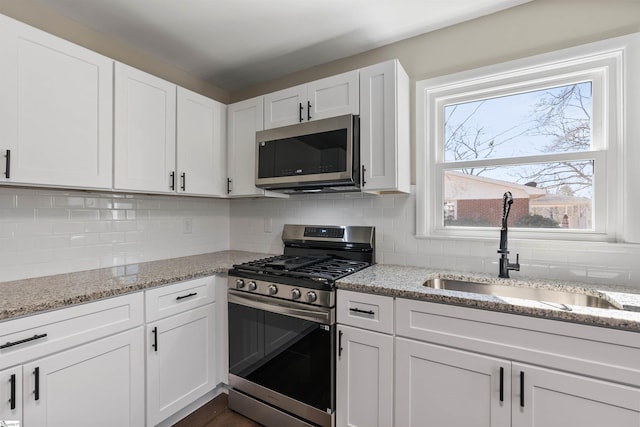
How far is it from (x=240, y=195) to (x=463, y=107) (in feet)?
5.72

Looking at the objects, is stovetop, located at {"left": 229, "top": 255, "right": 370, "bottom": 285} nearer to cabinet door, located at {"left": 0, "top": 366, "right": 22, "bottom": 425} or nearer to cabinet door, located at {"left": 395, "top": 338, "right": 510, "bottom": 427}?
cabinet door, located at {"left": 395, "top": 338, "right": 510, "bottom": 427}

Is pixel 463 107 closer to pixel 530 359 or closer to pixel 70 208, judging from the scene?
pixel 530 359

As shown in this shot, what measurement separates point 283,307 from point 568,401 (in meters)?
1.31

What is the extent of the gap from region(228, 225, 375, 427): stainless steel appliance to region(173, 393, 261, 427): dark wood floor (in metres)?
0.05

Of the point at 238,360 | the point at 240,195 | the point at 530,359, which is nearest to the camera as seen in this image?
the point at 530,359

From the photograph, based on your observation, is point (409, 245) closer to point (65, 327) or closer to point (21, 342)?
point (65, 327)

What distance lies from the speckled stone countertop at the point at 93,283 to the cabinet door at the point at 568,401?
1.69m

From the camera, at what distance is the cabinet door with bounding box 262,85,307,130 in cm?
214

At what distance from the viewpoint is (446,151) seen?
2.09 m

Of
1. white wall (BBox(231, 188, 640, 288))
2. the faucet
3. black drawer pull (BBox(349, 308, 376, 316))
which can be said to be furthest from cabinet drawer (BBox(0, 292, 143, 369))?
the faucet

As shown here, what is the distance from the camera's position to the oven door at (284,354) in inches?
64.9

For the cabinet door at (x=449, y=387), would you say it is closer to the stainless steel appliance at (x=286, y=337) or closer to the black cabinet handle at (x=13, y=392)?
the stainless steel appliance at (x=286, y=337)

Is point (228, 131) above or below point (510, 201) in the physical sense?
above

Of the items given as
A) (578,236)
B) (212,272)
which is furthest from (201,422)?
(578,236)
